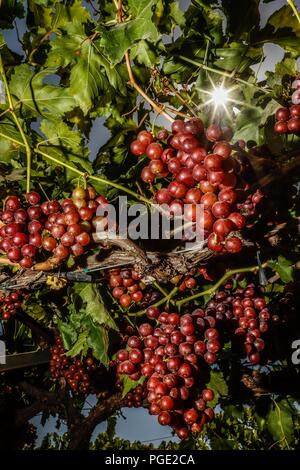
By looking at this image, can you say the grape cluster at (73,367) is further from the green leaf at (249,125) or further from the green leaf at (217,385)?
the green leaf at (249,125)

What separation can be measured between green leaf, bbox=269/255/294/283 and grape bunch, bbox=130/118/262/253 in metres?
1.11

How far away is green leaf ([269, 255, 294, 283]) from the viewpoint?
7.95 ft

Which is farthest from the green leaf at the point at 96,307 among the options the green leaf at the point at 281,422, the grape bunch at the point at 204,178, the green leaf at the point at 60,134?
the green leaf at the point at 281,422

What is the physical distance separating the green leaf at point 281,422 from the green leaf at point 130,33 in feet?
9.99

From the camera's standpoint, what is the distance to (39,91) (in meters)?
1.81

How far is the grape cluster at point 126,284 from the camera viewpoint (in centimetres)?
195

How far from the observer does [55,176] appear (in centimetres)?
238

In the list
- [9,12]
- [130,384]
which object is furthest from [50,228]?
[130,384]

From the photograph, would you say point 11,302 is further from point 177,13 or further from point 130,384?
point 177,13

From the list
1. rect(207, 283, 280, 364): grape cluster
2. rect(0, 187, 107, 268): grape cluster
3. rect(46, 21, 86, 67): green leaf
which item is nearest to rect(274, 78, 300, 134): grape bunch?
rect(0, 187, 107, 268): grape cluster

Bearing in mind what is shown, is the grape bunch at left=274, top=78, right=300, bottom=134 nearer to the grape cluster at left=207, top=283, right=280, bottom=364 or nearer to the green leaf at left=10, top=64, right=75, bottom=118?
the green leaf at left=10, top=64, right=75, bottom=118

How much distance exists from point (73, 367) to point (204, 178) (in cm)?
405

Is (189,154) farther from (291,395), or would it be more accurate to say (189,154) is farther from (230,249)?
(291,395)

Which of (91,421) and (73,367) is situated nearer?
(73,367)
